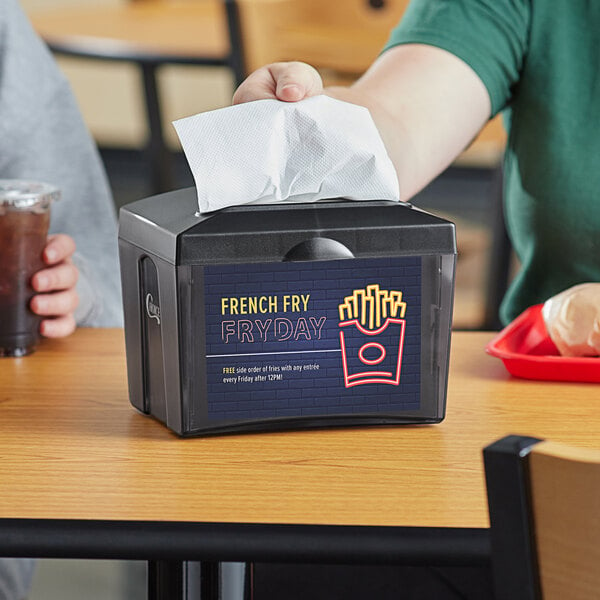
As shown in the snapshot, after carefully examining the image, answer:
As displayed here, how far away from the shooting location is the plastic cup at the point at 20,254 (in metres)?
0.96

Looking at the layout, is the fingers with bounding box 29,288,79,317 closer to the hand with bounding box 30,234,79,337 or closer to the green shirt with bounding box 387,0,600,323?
the hand with bounding box 30,234,79,337

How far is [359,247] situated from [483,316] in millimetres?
2449

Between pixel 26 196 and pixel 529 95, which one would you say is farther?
pixel 529 95

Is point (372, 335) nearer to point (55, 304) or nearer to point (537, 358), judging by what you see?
point (537, 358)

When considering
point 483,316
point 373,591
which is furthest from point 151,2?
point 373,591

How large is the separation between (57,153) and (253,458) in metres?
0.72

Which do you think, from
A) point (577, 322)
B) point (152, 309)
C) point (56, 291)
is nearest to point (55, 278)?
point (56, 291)

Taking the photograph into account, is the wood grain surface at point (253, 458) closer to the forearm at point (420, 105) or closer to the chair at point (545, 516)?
the chair at point (545, 516)

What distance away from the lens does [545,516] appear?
52cm

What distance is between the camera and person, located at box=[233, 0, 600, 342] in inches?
46.1

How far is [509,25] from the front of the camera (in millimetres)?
1216

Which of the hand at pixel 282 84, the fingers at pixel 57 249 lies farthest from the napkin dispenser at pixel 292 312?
the fingers at pixel 57 249

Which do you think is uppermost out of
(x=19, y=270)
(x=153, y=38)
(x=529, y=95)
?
(x=529, y=95)

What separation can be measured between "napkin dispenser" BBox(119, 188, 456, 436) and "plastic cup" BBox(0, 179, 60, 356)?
176 mm
